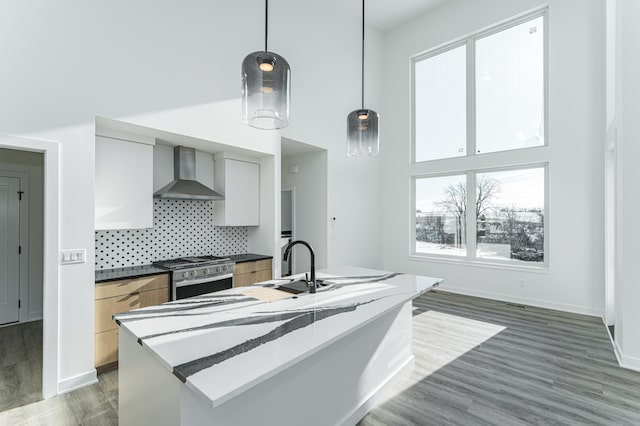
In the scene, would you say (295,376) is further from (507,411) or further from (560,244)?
(560,244)

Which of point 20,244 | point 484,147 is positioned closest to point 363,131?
point 484,147

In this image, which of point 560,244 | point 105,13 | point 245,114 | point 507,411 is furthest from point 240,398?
point 560,244

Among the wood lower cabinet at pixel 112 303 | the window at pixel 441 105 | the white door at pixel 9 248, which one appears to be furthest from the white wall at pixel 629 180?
the white door at pixel 9 248

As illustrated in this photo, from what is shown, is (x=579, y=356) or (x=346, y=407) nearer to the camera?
(x=346, y=407)

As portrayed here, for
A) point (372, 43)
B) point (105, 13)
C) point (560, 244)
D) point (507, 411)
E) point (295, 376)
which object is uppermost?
point (372, 43)

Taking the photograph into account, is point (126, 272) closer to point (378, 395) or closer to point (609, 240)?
point (378, 395)

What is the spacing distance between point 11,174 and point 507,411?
5.87m

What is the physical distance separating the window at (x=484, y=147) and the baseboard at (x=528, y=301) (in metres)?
0.55

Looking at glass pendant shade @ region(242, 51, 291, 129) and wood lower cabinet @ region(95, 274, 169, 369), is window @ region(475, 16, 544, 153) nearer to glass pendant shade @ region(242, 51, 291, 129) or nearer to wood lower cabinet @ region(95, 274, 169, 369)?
glass pendant shade @ region(242, 51, 291, 129)

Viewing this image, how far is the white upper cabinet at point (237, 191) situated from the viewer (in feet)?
13.5

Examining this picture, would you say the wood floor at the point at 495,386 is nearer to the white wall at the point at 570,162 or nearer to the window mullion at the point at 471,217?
the white wall at the point at 570,162

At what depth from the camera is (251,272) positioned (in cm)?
410

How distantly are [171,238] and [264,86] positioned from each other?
2.65m

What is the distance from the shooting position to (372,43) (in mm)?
6203
